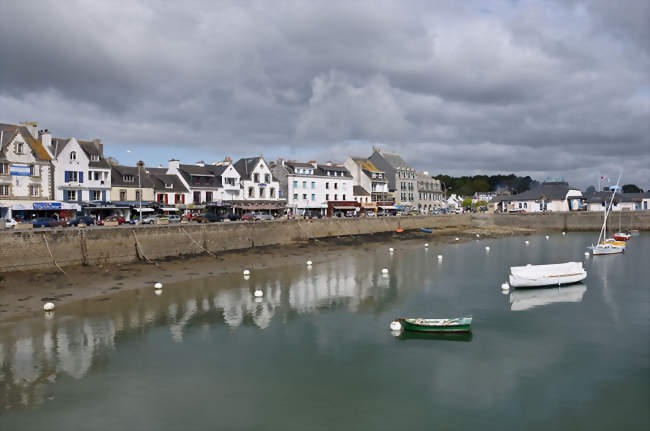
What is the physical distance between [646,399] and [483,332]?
7851mm

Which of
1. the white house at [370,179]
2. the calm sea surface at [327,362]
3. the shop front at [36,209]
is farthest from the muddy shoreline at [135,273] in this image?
the white house at [370,179]

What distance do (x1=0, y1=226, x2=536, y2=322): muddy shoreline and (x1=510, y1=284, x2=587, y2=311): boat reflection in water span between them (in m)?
21.0

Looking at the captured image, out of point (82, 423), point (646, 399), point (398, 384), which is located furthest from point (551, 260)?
point (82, 423)

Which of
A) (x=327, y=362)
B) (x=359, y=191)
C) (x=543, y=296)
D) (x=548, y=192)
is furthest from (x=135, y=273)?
(x=548, y=192)

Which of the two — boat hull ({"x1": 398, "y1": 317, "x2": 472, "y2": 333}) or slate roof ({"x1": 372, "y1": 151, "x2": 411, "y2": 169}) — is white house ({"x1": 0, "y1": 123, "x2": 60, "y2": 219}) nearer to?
boat hull ({"x1": 398, "y1": 317, "x2": 472, "y2": 333})

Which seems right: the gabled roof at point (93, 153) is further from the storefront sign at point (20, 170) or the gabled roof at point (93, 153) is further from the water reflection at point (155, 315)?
the water reflection at point (155, 315)

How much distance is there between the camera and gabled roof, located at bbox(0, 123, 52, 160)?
47.6 m

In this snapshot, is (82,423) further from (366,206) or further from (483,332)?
(366,206)

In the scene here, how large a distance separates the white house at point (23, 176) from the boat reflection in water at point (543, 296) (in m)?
47.9

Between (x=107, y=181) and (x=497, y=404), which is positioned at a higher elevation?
(x=107, y=181)

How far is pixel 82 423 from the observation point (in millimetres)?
14500

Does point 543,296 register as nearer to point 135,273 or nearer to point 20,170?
point 135,273

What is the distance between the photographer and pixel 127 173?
59.3 m

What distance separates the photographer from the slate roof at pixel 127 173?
5788 cm
